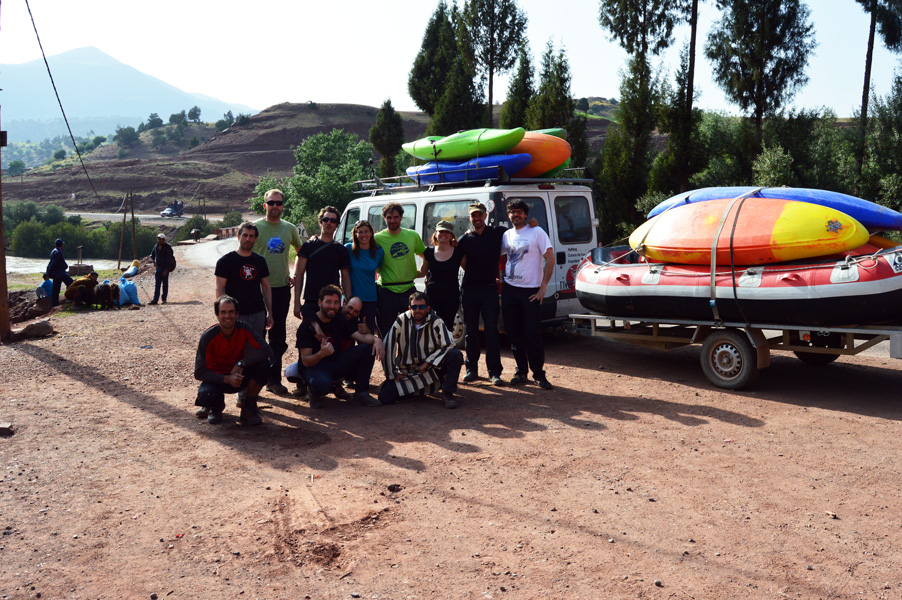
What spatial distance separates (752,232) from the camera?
24.1 ft

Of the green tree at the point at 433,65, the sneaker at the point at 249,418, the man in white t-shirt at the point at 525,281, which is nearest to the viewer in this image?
the sneaker at the point at 249,418

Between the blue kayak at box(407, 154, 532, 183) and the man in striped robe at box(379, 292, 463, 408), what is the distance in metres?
2.93

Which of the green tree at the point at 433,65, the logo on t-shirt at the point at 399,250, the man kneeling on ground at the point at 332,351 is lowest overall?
the man kneeling on ground at the point at 332,351

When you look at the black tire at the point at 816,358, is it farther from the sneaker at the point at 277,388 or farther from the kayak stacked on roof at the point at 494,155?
the sneaker at the point at 277,388

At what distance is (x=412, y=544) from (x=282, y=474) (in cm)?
153

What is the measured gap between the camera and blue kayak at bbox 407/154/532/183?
942 cm

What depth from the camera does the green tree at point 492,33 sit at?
96.3 feet

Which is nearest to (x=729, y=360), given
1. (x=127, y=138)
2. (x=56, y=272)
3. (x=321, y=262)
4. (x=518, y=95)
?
(x=321, y=262)

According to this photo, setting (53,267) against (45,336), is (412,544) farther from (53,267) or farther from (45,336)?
(53,267)

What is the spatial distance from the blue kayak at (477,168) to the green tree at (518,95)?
53.6 feet

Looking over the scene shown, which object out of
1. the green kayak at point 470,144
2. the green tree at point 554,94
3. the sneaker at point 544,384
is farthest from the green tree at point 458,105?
the sneaker at point 544,384

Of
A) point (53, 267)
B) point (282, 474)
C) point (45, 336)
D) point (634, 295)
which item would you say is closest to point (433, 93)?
point (53, 267)

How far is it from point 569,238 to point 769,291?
10.4ft

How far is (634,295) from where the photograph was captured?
8.04 meters
